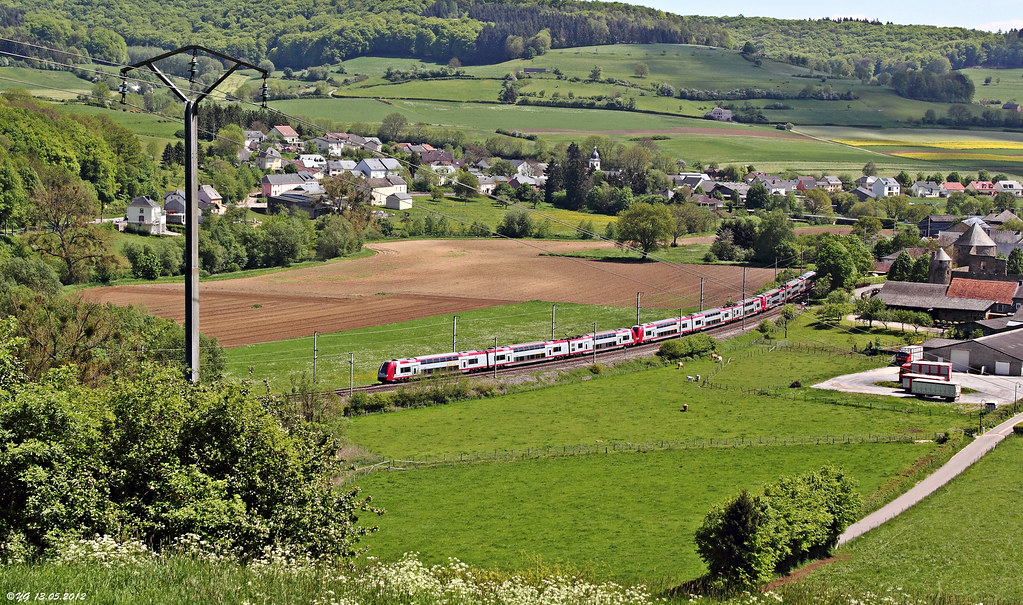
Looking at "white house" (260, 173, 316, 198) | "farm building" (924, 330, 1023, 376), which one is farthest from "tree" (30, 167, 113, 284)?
"farm building" (924, 330, 1023, 376)

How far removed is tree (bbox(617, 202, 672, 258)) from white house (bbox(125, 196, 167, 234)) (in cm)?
4664

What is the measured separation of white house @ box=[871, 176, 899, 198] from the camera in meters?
148

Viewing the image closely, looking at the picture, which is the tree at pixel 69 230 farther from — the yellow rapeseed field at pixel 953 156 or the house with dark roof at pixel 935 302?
the yellow rapeseed field at pixel 953 156

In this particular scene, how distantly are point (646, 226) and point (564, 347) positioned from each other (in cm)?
4241

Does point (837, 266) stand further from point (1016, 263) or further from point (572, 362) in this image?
point (572, 362)

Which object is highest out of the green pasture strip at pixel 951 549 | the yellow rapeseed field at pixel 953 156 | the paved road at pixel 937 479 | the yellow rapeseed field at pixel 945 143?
the yellow rapeseed field at pixel 945 143

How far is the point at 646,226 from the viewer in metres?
103

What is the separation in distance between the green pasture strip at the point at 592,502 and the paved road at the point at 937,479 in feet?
4.64

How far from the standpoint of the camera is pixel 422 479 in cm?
3941

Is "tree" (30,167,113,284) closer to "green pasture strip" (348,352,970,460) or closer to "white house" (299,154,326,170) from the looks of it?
"green pasture strip" (348,352,970,460)

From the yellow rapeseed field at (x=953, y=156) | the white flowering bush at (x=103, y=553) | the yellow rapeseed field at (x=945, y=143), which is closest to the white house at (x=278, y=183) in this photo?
the yellow rapeseed field at (x=953, y=156)

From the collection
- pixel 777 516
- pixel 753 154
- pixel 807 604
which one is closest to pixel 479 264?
pixel 777 516

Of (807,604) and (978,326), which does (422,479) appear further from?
(978,326)

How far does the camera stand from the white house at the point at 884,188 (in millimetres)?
147500
